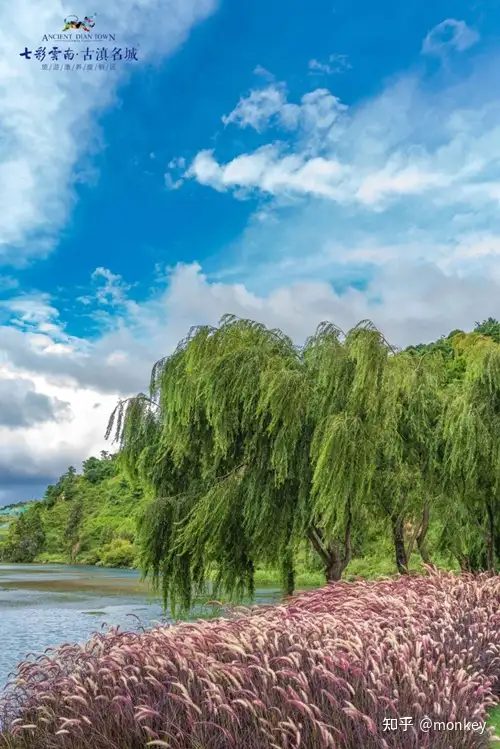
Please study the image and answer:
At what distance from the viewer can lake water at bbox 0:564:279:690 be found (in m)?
→ 12.7

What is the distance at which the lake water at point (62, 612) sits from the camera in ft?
41.8

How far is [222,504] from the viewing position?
29.8 ft

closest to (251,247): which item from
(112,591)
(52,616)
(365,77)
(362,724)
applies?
(365,77)

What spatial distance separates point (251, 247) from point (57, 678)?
8654 mm

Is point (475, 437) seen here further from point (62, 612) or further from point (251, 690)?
point (62, 612)

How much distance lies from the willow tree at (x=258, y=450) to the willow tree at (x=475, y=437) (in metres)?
0.85

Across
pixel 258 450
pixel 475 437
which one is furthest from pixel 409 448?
pixel 258 450

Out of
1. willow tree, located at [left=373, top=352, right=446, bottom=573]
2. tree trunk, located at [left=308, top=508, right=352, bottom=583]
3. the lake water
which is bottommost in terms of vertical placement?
the lake water

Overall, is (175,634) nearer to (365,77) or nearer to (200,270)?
(200,270)

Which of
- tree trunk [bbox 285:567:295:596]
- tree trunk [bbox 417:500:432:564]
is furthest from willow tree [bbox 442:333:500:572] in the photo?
tree trunk [bbox 285:567:295:596]

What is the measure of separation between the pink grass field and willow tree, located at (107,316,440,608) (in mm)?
3940

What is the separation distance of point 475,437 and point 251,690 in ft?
22.1

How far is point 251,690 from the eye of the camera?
3551 mm

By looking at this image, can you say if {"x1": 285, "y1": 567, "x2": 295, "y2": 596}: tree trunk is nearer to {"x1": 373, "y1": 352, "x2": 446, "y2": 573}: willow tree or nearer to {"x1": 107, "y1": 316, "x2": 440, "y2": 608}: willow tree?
{"x1": 107, "y1": 316, "x2": 440, "y2": 608}: willow tree
